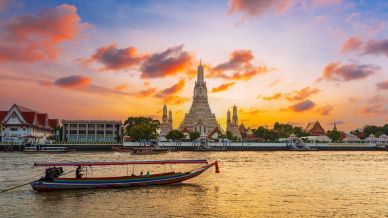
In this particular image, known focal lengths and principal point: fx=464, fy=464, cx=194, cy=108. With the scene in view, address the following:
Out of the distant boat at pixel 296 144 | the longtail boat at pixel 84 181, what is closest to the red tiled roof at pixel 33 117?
the distant boat at pixel 296 144

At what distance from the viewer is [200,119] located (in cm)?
17950

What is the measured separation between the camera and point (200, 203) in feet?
97.3

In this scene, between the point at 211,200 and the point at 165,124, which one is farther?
the point at 165,124

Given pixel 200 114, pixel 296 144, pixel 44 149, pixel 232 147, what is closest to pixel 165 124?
pixel 200 114

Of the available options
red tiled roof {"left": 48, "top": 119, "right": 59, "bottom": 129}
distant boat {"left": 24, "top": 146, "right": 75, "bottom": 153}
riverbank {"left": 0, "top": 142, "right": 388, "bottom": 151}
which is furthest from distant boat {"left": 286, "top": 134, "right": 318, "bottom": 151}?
red tiled roof {"left": 48, "top": 119, "right": 59, "bottom": 129}

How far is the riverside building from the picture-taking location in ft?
481

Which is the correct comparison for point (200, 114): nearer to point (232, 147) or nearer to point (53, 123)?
point (232, 147)

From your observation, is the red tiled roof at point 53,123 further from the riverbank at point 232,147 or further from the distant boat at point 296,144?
the distant boat at point 296,144

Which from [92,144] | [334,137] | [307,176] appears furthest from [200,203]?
[334,137]

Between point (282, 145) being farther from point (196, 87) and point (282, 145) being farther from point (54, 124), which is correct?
point (54, 124)

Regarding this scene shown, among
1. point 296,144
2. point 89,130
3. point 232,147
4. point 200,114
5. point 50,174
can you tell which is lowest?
point 50,174

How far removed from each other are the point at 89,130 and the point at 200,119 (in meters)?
48.0

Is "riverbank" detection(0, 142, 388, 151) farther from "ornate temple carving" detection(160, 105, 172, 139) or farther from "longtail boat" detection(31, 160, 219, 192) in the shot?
"longtail boat" detection(31, 160, 219, 192)

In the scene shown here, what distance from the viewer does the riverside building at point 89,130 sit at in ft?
481
